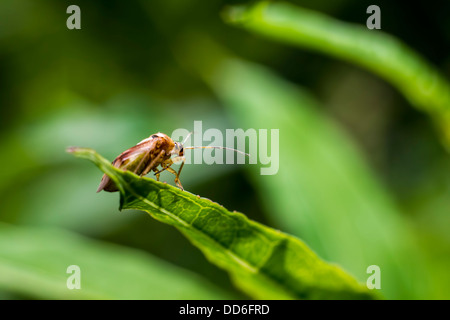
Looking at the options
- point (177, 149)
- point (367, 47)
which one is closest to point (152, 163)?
point (177, 149)

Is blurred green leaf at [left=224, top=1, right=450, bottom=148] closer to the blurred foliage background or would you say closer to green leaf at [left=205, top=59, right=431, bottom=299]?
green leaf at [left=205, top=59, right=431, bottom=299]

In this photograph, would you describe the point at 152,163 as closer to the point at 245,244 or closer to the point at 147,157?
Answer: the point at 147,157

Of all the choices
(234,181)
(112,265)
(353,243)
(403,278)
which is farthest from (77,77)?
(403,278)

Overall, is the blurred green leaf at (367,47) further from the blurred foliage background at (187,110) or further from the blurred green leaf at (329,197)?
the blurred foliage background at (187,110)

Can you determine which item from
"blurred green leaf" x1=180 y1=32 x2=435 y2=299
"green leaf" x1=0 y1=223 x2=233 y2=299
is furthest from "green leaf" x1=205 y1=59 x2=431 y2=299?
"green leaf" x1=0 y1=223 x2=233 y2=299

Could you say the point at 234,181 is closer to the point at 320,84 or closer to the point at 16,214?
the point at 320,84
